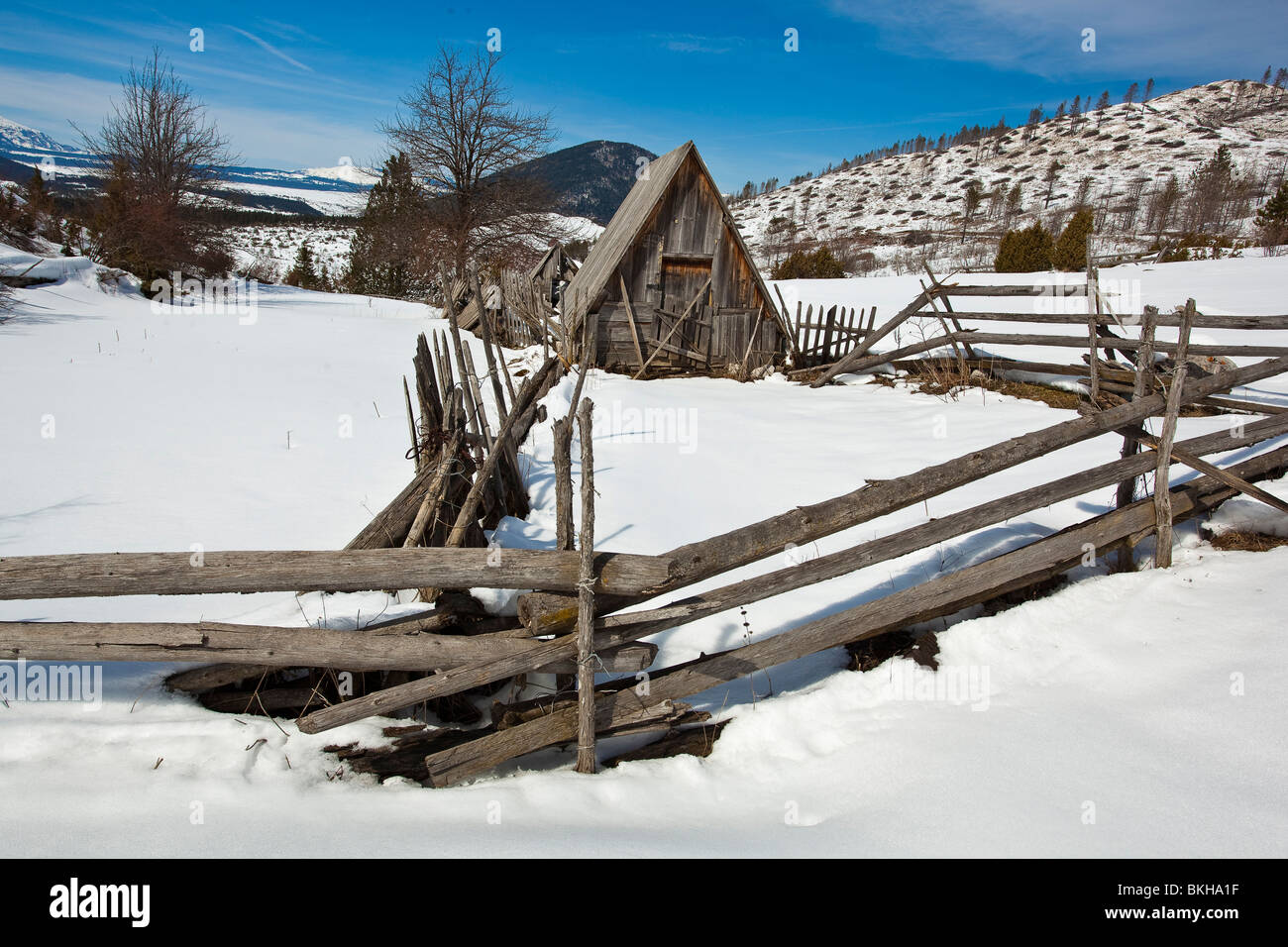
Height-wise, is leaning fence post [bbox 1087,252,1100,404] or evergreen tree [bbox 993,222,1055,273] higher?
evergreen tree [bbox 993,222,1055,273]

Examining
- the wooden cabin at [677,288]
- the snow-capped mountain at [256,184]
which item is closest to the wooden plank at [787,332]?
the wooden cabin at [677,288]

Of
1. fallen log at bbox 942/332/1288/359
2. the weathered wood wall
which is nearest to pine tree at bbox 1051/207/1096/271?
the weathered wood wall

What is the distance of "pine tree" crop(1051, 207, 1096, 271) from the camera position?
23.9 meters

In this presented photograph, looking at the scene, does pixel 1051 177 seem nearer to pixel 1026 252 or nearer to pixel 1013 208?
pixel 1013 208

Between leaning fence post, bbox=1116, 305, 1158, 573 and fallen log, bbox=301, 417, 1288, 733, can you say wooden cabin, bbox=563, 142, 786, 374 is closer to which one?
leaning fence post, bbox=1116, 305, 1158, 573

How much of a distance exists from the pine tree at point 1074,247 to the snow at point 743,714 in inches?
782

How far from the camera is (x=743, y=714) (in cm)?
352

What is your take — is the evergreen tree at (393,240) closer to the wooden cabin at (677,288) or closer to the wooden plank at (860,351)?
the wooden cabin at (677,288)

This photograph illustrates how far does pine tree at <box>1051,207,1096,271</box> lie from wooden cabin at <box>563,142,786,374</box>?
15.6 meters

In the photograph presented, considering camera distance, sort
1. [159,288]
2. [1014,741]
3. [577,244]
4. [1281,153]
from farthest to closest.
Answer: [1281,153], [577,244], [159,288], [1014,741]
